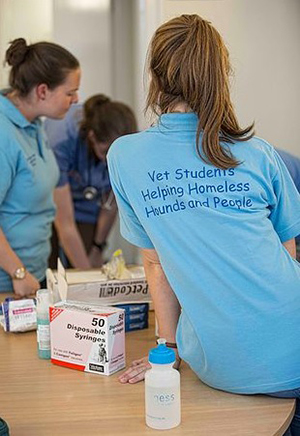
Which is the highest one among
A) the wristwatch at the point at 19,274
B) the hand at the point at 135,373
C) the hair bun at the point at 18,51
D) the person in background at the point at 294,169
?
the hair bun at the point at 18,51

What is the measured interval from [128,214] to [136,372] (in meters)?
0.32

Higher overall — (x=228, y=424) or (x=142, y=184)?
(x=142, y=184)

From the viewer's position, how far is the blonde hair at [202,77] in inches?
51.7

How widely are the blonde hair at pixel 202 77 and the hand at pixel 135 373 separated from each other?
45 centimetres

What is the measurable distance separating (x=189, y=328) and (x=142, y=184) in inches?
11.5

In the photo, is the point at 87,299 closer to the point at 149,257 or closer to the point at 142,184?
the point at 149,257

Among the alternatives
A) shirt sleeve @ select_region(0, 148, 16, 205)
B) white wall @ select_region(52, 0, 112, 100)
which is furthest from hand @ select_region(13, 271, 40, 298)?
white wall @ select_region(52, 0, 112, 100)

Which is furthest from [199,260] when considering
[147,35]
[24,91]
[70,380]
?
[147,35]

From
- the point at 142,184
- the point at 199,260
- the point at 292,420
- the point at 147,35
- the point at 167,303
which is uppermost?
the point at 147,35

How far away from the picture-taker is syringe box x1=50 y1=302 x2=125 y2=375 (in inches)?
56.4

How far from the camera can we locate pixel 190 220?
129cm

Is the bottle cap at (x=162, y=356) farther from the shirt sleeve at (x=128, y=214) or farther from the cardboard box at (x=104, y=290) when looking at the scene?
the cardboard box at (x=104, y=290)

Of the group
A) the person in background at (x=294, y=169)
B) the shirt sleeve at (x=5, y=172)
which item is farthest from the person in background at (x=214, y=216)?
the shirt sleeve at (x=5, y=172)

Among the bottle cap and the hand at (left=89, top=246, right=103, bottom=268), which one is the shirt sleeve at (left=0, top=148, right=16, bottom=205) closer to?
the bottle cap
